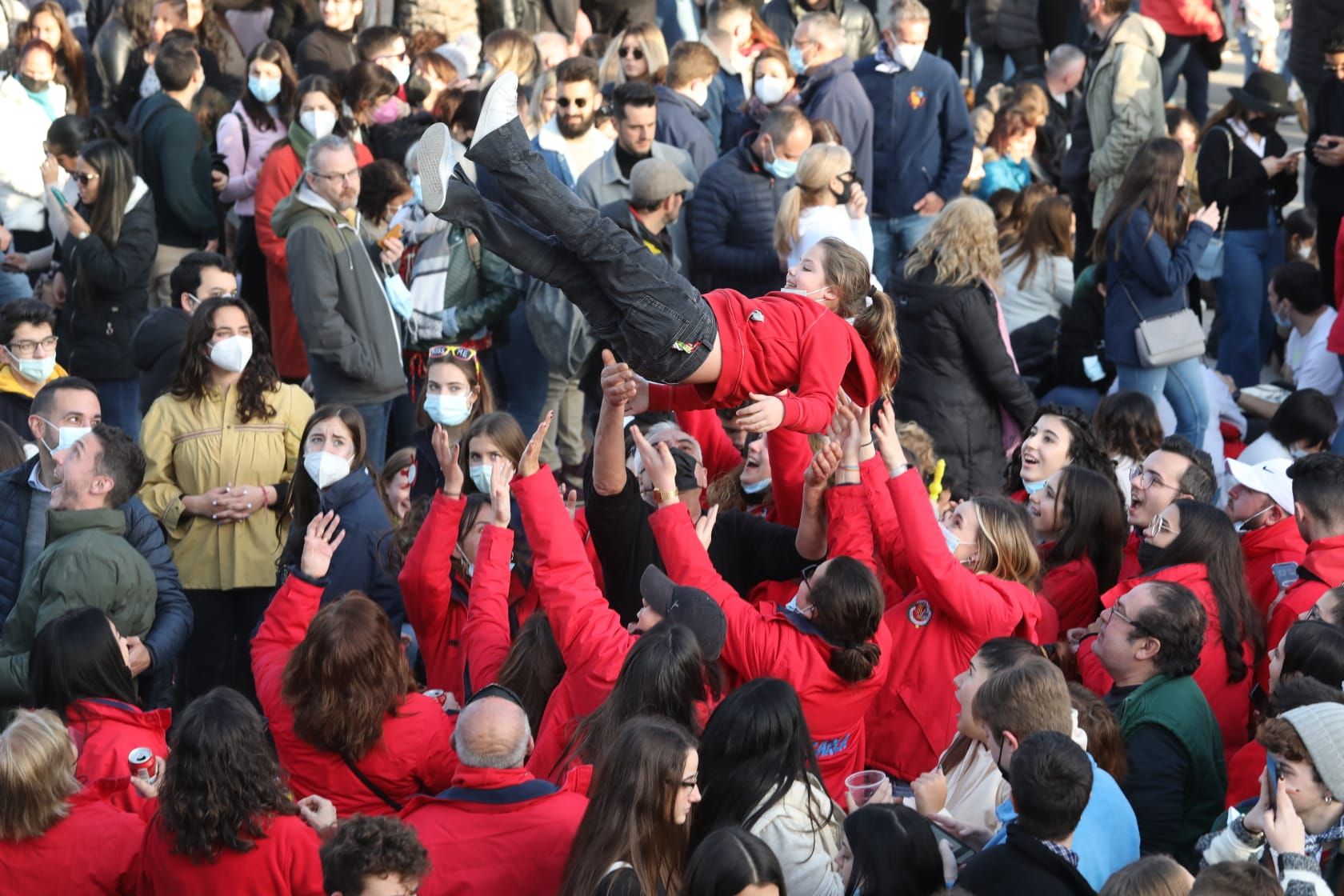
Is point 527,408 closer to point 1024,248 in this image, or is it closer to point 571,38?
point 1024,248

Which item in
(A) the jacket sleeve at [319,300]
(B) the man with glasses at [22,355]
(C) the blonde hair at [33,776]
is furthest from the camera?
(A) the jacket sleeve at [319,300]

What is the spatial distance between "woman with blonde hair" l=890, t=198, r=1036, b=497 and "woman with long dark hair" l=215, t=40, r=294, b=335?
410cm

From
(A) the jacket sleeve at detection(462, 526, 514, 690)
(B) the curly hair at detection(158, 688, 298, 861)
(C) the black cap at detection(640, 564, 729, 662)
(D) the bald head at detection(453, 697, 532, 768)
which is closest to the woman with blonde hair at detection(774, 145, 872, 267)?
(A) the jacket sleeve at detection(462, 526, 514, 690)

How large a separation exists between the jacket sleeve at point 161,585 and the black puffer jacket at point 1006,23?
8.70 meters

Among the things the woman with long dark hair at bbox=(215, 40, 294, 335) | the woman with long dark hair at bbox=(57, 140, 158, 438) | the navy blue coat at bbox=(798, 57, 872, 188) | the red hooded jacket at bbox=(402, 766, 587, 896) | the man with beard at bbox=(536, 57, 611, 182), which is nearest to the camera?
the red hooded jacket at bbox=(402, 766, 587, 896)

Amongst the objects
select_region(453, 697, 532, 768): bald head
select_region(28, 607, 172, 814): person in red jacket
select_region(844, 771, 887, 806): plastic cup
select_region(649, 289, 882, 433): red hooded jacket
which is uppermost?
select_region(649, 289, 882, 433): red hooded jacket

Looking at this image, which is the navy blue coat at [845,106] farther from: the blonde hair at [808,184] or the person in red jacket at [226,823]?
the person in red jacket at [226,823]

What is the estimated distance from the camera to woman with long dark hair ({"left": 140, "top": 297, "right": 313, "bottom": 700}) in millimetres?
6656

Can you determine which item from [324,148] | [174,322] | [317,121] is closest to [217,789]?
[174,322]

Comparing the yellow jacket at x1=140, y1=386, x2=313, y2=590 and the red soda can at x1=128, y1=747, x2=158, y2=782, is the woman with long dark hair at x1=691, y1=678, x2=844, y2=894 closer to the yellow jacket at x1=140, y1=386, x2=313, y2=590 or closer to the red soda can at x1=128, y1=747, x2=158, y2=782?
the red soda can at x1=128, y1=747, x2=158, y2=782

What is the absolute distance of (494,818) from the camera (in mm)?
4062

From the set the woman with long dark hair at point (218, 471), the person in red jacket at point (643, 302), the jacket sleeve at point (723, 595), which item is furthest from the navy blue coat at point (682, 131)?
the jacket sleeve at point (723, 595)

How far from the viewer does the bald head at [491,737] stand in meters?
4.08

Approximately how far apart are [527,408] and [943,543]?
13.5 feet
